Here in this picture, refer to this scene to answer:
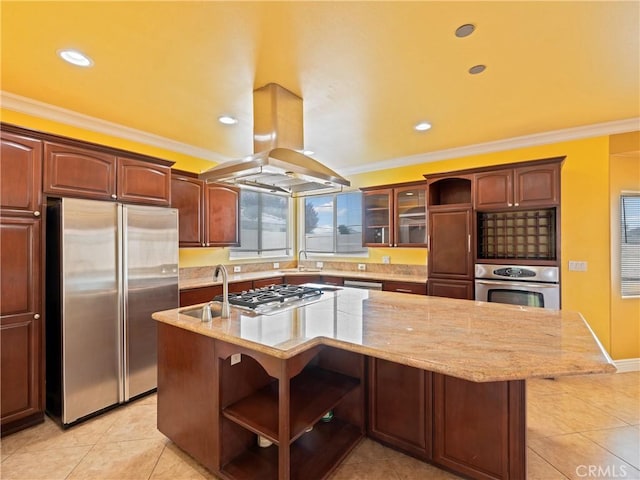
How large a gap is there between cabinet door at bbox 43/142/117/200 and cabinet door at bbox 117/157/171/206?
0.24ft

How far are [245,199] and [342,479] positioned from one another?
388 centimetres

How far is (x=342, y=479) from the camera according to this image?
5.89 ft

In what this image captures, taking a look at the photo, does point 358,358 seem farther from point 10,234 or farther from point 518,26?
point 10,234

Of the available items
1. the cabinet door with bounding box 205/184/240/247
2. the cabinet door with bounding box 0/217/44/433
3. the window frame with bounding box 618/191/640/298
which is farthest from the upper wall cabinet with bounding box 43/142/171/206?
the window frame with bounding box 618/191/640/298

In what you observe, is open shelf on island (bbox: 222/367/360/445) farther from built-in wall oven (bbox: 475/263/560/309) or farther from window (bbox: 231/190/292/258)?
window (bbox: 231/190/292/258)

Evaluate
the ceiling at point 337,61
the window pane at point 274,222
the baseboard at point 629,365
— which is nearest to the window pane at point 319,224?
the window pane at point 274,222

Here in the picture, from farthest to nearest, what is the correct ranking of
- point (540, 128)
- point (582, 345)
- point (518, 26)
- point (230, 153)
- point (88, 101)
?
point (230, 153)
point (540, 128)
point (88, 101)
point (518, 26)
point (582, 345)

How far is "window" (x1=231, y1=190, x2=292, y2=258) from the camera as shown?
4.76 m

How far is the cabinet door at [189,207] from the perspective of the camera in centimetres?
352

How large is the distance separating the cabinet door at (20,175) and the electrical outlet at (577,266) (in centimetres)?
522

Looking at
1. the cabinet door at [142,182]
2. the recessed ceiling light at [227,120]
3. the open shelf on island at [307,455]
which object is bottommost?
the open shelf on island at [307,455]

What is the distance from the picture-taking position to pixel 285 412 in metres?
1.46

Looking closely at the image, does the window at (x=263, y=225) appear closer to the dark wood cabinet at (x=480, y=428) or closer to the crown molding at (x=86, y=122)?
the crown molding at (x=86, y=122)

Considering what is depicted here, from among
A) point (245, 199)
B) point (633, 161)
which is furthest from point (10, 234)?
point (633, 161)
